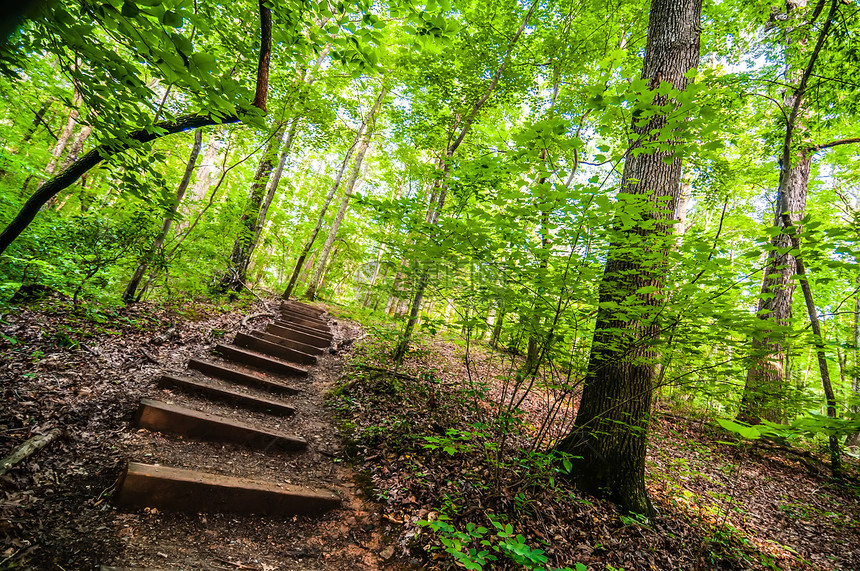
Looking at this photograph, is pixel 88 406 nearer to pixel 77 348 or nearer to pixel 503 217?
pixel 77 348

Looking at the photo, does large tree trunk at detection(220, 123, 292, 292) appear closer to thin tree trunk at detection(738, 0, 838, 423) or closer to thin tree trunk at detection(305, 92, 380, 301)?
thin tree trunk at detection(305, 92, 380, 301)

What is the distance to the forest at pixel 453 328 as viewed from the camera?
87.6 inches

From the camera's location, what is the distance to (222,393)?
3.82 metres

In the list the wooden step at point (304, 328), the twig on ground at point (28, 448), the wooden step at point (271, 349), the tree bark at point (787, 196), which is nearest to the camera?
the twig on ground at point (28, 448)

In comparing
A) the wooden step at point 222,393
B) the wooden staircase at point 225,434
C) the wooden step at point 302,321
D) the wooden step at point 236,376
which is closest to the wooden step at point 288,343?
the wooden staircase at point 225,434

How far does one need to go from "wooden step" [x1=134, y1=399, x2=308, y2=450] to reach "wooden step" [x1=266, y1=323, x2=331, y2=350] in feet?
11.5

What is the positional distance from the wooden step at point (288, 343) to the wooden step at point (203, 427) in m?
2.88

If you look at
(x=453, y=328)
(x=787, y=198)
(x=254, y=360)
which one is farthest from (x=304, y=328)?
(x=787, y=198)

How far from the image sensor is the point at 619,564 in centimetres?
290

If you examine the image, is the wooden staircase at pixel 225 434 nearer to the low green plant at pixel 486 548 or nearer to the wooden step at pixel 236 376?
the wooden step at pixel 236 376

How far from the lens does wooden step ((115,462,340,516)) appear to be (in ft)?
7.76

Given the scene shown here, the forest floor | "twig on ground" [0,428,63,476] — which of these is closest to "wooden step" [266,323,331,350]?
the forest floor

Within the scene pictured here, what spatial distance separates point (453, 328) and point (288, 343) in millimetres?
4090

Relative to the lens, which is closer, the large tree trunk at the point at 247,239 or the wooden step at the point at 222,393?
the wooden step at the point at 222,393
